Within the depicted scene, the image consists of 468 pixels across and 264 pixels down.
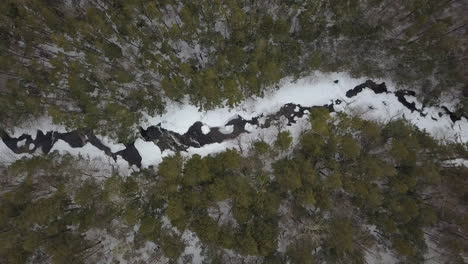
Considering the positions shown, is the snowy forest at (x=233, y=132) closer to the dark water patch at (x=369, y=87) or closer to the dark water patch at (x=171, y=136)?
the dark water patch at (x=171, y=136)

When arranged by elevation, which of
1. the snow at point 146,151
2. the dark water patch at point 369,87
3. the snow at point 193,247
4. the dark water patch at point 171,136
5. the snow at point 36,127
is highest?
the dark water patch at point 369,87

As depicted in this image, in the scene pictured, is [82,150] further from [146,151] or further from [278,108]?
[278,108]

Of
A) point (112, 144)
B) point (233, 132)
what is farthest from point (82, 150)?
point (233, 132)

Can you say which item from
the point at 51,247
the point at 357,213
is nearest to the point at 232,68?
the point at 357,213

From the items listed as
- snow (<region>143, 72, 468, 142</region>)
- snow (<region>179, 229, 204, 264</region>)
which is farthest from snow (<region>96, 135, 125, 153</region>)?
snow (<region>179, 229, 204, 264</region>)

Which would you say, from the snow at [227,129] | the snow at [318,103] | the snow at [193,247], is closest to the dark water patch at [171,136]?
the snow at [227,129]

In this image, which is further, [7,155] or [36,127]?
[36,127]
